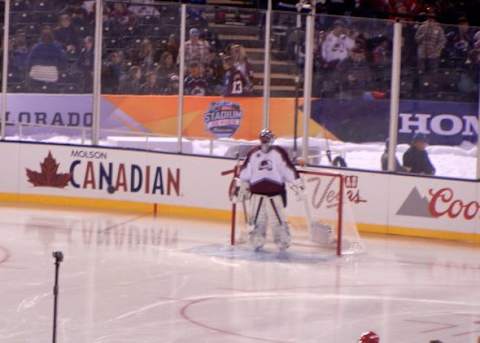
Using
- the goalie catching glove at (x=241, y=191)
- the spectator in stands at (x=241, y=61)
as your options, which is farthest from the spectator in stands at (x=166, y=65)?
the goalie catching glove at (x=241, y=191)

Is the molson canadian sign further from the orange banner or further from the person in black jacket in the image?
the person in black jacket

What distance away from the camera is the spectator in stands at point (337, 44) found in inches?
645

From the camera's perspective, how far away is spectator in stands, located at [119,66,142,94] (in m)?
17.6

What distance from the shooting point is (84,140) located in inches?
704

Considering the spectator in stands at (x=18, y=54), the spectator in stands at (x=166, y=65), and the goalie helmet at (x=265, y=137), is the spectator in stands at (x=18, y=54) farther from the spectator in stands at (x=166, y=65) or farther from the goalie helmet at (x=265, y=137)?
the goalie helmet at (x=265, y=137)

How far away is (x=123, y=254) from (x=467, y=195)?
452 centimetres

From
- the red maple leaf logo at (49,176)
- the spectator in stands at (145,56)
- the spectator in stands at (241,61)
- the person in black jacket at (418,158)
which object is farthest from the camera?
the red maple leaf logo at (49,176)

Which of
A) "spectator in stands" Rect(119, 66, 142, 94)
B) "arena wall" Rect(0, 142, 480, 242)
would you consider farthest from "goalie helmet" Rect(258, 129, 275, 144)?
"spectator in stands" Rect(119, 66, 142, 94)

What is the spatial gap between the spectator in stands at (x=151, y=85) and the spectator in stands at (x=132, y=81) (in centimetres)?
10

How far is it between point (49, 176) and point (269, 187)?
15.8 ft

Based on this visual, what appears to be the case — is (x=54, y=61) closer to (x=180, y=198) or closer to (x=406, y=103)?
(x=180, y=198)

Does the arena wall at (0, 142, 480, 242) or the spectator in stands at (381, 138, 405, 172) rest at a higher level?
the spectator in stands at (381, 138, 405, 172)

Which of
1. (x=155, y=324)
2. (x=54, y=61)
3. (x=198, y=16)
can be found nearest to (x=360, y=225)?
(x=198, y=16)

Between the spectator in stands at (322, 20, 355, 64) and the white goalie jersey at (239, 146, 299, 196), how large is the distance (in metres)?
2.66
